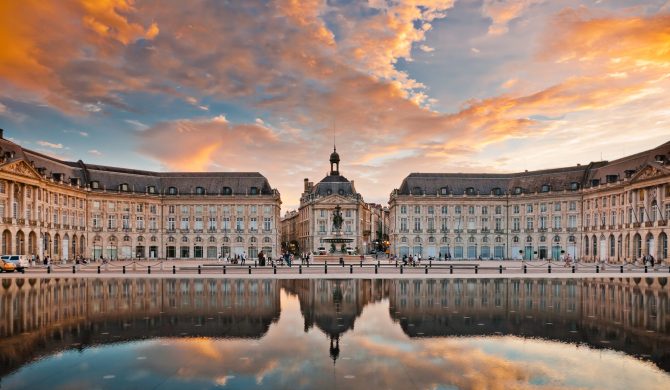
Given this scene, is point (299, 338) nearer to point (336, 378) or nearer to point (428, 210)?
A: point (336, 378)

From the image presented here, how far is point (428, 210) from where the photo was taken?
11388 centimetres

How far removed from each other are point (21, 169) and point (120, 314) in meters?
64.1

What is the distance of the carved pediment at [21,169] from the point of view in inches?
2835

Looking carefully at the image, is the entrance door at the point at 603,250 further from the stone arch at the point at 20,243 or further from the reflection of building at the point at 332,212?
the stone arch at the point at 20,243

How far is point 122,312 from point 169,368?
427 inches

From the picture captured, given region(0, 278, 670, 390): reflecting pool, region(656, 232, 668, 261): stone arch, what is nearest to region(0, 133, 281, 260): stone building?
region(656, 232, 668, 261): stone arch

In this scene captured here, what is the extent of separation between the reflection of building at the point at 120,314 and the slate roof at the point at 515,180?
81886mm

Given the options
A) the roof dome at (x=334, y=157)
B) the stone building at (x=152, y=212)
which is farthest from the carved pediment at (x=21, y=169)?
the roof dome at (x=334, y=157)

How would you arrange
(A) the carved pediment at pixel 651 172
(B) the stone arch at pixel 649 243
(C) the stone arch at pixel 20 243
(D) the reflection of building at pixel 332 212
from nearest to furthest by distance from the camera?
1. (A) the carved pediment at pixel 651 172
2. (C) the stone arch at pixel 20 243
3. (B) the stone arch at pixel 649 243
4. (D) the reflection of building at pixel 332 212

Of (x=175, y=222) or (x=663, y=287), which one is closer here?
(x=663, y=287)

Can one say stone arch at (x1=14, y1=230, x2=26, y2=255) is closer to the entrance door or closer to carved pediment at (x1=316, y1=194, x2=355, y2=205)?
carved pediment at (x1=316, y1=194, x2=355, y2=205)

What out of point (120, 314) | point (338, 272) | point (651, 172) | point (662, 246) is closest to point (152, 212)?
point (338, 272)

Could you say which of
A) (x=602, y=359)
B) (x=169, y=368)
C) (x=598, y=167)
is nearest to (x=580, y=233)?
(x=598, y=167)

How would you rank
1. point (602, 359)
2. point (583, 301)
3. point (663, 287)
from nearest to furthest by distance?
point (602, 359) < point (583, 301) < point (663, 287)
